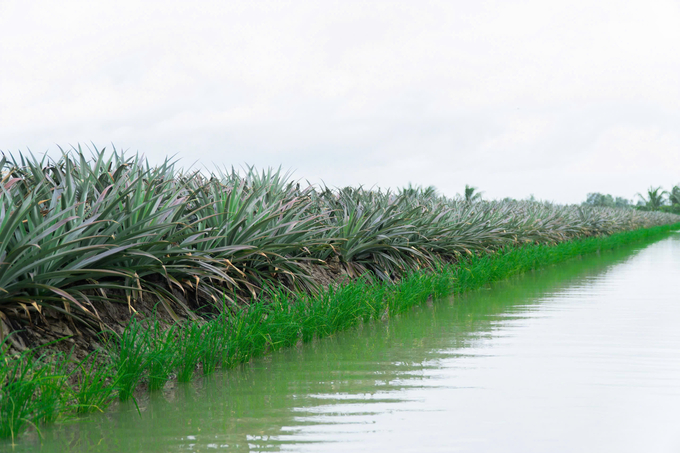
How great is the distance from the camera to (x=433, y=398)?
13.3 feet

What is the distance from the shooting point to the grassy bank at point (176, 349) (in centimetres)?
337

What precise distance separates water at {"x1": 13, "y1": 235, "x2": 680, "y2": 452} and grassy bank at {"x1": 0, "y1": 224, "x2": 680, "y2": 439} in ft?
0.40

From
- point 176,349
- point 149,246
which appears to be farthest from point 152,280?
point 176,349

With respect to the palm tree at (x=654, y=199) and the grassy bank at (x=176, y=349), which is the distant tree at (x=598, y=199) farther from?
the grassy bank at (x=176, y=349)

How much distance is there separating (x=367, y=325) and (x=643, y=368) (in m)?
2.76

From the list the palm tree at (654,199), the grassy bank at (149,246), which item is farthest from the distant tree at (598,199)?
the grassy bank at (149,246)

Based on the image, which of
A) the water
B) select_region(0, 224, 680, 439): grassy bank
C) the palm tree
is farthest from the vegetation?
the palm tree

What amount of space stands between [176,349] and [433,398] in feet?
5.58

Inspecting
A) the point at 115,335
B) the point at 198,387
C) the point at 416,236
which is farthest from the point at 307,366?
the point at 416,236

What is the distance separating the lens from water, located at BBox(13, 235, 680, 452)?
3311 millimetres

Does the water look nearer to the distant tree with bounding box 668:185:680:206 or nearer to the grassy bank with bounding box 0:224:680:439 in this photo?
the grassy bank with bounding box 0:224:680:439

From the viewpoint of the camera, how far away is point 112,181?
19.1 ft

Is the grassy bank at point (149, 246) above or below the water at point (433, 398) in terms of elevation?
above

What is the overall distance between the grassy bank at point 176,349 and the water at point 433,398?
0.40ft
